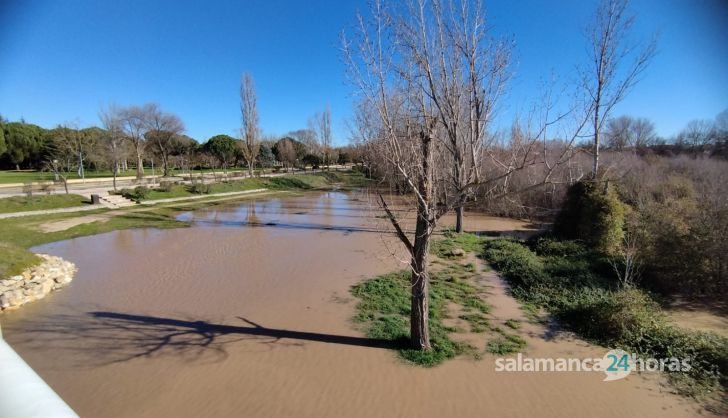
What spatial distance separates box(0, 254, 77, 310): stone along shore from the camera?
7.90 metres

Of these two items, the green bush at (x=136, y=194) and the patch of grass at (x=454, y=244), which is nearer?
the patch of grass at (x=454, y=244)

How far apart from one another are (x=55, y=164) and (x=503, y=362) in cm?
3222

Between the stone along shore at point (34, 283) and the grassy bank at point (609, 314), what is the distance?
11914 mm

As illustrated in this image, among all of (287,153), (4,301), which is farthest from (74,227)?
(287,153)

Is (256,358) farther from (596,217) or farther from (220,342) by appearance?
(596,217)

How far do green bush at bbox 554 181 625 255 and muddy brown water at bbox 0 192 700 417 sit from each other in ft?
15.9

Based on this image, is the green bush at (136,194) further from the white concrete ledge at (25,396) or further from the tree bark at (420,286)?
the white concrete ledge at (25,396)

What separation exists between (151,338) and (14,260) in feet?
20.4

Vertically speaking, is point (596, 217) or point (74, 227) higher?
point (596, 217)

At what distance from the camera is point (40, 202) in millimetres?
19281

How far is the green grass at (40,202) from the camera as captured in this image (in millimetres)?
18078

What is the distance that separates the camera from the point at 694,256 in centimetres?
808

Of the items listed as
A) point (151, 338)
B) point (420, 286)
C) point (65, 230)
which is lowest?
point (151, 338)

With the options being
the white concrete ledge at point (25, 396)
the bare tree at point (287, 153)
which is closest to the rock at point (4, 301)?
the white concrete ledge at point (25, 396)
